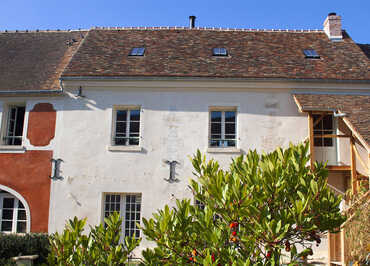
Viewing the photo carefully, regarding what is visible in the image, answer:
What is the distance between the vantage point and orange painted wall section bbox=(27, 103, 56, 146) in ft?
35.3

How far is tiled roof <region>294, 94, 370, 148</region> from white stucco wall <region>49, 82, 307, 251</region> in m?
0.68

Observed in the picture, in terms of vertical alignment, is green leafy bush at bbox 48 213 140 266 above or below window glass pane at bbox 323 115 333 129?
below

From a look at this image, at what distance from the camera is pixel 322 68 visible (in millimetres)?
11273

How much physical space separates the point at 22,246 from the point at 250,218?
7.76 m

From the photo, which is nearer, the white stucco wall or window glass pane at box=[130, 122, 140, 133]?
the white stucco wall

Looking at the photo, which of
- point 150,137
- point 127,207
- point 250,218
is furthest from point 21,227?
point 250,218

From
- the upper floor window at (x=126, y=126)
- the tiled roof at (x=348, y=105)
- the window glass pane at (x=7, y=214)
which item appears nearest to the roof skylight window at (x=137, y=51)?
the upper floor window at (x=126, y=126)

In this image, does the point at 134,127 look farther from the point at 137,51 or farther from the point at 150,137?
the point at 137,51

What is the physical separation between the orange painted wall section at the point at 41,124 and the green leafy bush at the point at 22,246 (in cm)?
279

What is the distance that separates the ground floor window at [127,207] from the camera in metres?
10.4

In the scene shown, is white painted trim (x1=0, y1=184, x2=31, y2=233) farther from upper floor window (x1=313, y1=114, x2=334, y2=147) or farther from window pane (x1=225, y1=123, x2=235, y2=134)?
upper floor window (x1=313, y1=114, x2=334, y2=147)

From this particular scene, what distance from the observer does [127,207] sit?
412 inches

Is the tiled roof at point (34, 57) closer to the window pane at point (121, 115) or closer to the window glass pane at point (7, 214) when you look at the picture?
the window pane at point (121, 115)

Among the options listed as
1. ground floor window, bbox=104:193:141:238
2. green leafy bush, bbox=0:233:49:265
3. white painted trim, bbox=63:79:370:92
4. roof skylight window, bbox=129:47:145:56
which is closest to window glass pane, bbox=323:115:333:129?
white painted trim, bbox=63:79:370:92
